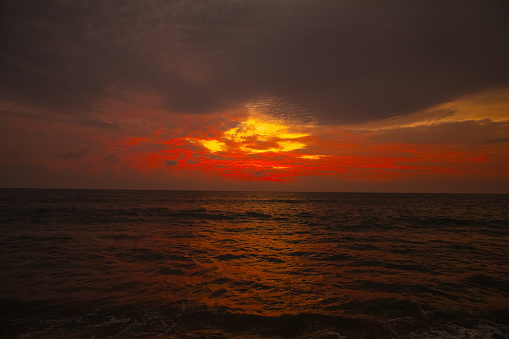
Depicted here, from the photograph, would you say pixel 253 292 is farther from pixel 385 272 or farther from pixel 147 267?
pixel 385 272

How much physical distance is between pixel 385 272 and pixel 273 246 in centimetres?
789

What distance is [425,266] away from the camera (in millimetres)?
13141

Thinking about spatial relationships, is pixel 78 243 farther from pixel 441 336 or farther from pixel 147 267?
pixel 441 336

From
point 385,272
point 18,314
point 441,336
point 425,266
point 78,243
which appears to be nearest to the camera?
point 441,336

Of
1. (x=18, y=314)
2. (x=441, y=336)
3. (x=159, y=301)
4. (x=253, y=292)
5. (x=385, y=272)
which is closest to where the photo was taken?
(x=441, y=336)

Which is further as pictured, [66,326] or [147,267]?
[147,267]

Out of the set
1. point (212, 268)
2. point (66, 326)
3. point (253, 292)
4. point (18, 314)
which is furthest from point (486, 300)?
point (18, 314)

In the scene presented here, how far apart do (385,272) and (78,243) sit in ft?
64.0

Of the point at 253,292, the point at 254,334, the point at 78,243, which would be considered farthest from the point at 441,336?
the point at 78,243

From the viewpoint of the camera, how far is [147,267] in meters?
12.6

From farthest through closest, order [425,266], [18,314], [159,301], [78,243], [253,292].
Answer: [78,243] → [425,266] → [253,292] → [159,301] → [18,314]

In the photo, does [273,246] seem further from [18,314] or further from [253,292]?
[18,314]

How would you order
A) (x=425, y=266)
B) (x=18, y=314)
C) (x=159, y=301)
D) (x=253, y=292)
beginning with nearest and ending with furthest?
(x=18, y=314) < (x=159, y=301) < (x=253, y=292) < (x=425, y=266)

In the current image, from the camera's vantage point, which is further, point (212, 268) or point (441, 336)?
point (212, 268)
